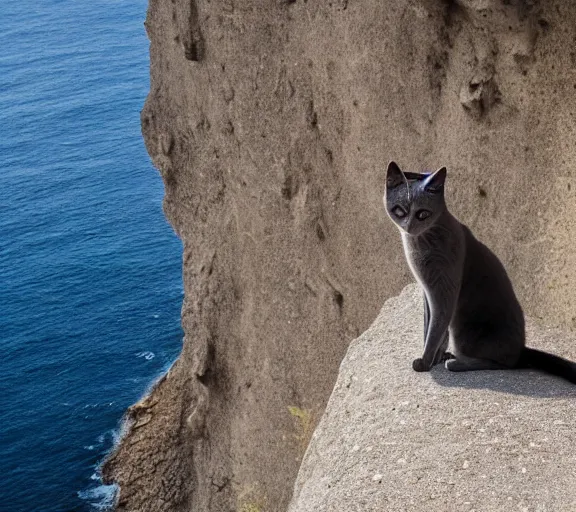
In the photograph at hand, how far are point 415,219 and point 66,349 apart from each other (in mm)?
25045

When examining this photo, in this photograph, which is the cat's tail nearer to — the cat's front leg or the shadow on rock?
the shadow on rock

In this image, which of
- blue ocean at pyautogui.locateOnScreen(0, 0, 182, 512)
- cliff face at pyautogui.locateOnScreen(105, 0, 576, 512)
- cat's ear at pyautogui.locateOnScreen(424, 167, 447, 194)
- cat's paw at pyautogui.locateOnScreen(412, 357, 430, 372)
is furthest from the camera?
blue ocean at pyautogui.locateOnScreen(0, 0, 182, 512)

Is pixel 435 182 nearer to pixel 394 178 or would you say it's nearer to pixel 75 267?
pixel 394 178

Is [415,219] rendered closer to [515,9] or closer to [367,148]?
[515,9]

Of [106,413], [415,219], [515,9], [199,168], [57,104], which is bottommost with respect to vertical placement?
[106,413]

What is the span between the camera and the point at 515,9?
8.46 m

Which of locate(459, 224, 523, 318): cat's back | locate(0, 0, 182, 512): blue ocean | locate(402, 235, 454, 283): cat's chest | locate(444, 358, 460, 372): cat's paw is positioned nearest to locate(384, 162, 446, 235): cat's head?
locate(402, 235, 454, 283): cat's chest

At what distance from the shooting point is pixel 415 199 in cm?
662

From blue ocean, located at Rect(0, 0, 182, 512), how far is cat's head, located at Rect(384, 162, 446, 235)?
17.8 meters

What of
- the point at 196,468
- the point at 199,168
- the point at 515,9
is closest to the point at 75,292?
the point at 196,468

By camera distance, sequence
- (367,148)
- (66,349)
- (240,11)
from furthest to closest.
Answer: (66,349)
(240,11)
(367,148)

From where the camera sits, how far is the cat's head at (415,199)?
6621mm

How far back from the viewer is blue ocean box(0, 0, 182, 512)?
2592 centimetres

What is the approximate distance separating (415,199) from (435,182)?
183 millimetres
